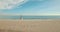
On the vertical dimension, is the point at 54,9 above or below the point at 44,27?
above

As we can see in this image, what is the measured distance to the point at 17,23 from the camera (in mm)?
631

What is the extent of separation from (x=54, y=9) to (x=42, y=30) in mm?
143

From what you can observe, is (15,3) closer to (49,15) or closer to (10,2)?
(10,2)

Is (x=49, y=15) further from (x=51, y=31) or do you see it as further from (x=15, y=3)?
(x=15, y=3)

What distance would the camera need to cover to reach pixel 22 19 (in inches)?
25.0

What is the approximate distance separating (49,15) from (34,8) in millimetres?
99

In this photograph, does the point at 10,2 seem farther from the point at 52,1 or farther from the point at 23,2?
the point at 52,1

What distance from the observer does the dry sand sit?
0.61 m

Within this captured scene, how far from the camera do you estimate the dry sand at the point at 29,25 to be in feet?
2.02

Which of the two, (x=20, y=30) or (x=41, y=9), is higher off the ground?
(x=41, y=9)

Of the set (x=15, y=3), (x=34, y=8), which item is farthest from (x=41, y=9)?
(x=15, y=3)

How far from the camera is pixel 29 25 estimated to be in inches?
24.8

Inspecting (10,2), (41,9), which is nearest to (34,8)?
(41,9)

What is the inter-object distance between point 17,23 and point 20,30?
5 centimetres
